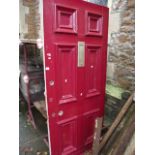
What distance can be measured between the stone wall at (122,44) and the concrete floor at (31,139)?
150 centimetres

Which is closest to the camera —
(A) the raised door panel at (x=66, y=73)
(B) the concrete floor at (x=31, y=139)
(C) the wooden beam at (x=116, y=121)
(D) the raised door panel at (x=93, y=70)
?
(A) the raised door panel at (x=66, y=73)

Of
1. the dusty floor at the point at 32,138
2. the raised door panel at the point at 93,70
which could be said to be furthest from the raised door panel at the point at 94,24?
the dusty floor at the point at 32,138

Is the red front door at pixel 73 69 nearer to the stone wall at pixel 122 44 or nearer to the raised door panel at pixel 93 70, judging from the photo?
the raised door panel at pixel 93 70

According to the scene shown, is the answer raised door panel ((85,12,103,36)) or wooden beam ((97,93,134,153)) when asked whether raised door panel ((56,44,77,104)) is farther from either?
wooden beam ((97,93,134,153))

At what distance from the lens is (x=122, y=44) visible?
244 cm

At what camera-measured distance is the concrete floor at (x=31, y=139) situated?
8.11ft

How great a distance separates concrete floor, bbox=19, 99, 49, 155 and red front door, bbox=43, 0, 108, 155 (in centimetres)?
65

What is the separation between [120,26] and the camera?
242 cm

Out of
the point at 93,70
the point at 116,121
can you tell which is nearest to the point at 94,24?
the point at 93,70

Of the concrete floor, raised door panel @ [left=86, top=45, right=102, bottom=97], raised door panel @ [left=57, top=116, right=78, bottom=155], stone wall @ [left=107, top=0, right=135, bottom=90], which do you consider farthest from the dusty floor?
stone wall @ [left=107, top=0, right=135, bottom=90]

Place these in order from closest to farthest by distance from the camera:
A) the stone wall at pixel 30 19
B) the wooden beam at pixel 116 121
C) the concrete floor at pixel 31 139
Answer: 1. the wooden beam at pixel 116 121
2. the concrete floor at pixel 31 139
3. the stone wall at pixel 30 19
